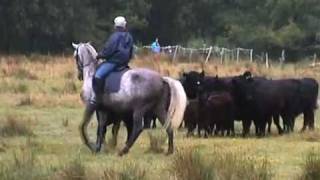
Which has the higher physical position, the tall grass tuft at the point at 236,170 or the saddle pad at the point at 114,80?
the saddle pad at the point at 114,80

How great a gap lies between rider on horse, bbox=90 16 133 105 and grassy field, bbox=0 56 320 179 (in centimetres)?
129

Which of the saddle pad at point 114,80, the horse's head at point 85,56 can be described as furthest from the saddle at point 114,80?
the horse's head at point 85,56

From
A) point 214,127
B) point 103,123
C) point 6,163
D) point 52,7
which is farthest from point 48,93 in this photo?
point 52,7

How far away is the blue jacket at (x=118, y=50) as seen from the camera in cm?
1527

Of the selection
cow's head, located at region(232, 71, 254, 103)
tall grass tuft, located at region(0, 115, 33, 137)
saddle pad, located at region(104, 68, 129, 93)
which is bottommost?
tall grass tuft, located at region(0, 115, 33, 137)

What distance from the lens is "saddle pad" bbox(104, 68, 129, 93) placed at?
1530 centimetres

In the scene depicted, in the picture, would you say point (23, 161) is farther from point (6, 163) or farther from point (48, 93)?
point (48, 93)

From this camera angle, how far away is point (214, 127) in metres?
19.5

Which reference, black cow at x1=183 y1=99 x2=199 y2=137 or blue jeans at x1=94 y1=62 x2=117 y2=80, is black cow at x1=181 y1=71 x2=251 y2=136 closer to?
black cow at x1=183 y1=99 x2=199 y2=137

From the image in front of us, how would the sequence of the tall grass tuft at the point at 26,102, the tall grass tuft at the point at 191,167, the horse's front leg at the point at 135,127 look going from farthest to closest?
1. the tall grass tuft at the point at 26,102
2. the horse's front leg at the point at 135,127
3. the tall grass tuft at the point at 191,167

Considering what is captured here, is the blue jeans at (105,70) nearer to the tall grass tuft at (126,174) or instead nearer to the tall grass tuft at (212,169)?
the tall grass tuft at (212,169)

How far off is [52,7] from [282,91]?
132 ft

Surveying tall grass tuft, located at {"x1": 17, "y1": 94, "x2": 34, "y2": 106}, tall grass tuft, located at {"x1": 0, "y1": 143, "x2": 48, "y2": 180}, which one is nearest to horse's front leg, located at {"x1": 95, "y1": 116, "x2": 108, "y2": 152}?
tall grass tuft, located at {"x1": 0, "y1": 143, "x2": 48, "y2": 180}

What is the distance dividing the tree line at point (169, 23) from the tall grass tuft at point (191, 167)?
47054 mm
